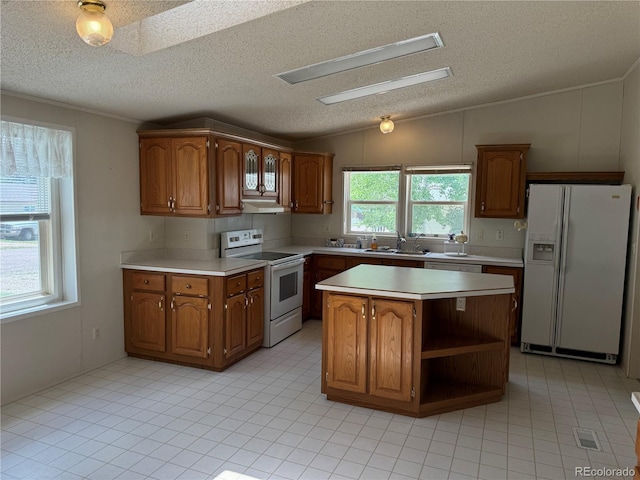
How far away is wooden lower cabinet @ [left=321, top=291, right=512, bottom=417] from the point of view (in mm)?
2934

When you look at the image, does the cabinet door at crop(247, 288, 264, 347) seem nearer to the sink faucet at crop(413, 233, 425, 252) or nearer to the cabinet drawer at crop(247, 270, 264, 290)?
the cabinet drawer at crop(247, 270, 264, 290)

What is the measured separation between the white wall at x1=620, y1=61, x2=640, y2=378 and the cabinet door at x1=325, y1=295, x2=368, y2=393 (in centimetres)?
255

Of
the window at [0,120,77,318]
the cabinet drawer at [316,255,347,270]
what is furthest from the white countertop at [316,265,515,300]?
the window at [0,120,77,318]

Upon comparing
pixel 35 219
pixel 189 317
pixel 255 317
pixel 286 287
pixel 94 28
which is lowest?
pixel 255 317

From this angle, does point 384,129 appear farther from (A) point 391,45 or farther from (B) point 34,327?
(B) point 34,327

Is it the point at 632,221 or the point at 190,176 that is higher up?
the point at 190,176

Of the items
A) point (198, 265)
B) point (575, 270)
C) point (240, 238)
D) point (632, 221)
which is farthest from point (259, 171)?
point (632, 221)

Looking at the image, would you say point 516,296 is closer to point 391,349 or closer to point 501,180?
point 501,180

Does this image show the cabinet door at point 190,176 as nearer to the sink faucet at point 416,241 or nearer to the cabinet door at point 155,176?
the cabinet door at point 155,176

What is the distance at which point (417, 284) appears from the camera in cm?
312

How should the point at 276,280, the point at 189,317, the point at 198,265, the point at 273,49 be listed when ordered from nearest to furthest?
the point at 273,49 < the point at 189,317 < the point at 198,265 < the point at 276,280

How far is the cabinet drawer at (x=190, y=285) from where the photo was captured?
3.66 metres

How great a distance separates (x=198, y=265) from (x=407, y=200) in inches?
114

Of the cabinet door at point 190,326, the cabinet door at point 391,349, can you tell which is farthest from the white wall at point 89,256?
the cabinet door at point 391,349
